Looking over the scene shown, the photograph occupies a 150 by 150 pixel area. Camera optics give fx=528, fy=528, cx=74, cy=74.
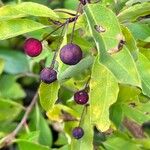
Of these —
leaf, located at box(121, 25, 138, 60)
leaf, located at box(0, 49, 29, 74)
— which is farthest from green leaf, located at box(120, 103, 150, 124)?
leaf, located at box(0, 49, 29, 74)

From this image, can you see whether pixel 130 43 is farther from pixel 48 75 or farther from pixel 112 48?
pixel 48 75

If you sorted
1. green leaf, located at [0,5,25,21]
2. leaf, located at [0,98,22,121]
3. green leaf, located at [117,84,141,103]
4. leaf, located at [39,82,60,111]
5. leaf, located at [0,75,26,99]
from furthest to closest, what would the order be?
1. leaf, located at [0,75,26,99]
2. leaf, located at [0,98,22,121]
3. green leaf, located at [117,84,141,103]
4. leaf, located at [39,82,60,111]
5. green leaf, located at [0,5,25,21]

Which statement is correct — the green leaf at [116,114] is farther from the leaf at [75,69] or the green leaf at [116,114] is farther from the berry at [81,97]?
the leaf at [75,69]

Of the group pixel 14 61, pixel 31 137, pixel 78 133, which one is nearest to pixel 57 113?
pixel 31 137

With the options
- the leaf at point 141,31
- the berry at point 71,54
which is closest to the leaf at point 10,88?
the leaf at point 141,31

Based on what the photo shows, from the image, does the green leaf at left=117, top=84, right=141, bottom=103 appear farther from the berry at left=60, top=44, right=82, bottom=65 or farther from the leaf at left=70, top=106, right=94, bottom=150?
the berry at left=60, top=44, right=82, bottom=65

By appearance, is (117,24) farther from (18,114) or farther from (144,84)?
(18,114)
